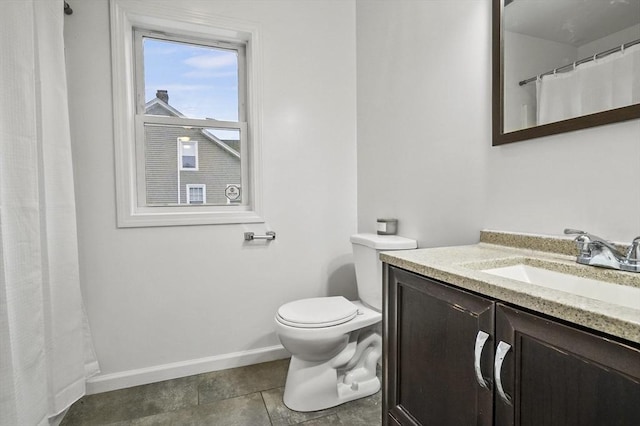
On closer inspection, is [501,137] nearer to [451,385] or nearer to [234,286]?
[451,385]

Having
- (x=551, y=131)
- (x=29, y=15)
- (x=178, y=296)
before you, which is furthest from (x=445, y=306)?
(x=29, y=15)

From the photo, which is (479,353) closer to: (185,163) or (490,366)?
(490,366)

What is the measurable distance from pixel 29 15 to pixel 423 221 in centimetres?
192

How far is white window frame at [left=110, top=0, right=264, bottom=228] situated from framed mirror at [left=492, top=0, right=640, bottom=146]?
4.54 ft

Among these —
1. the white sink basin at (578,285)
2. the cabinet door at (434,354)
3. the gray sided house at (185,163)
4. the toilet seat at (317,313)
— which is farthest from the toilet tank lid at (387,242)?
the gray sided house at (185,163)

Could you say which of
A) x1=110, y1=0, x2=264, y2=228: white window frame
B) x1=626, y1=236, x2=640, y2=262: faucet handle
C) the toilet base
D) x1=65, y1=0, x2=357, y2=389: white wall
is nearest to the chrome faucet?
x1=626, y1=236, x2=640, y2=262: faucet handle

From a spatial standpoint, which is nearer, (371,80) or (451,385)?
(451,385)

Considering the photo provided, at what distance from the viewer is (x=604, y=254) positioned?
0.89 meters

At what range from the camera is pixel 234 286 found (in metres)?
2.09

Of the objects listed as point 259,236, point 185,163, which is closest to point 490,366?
point 259,236

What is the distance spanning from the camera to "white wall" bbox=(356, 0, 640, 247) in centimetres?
100

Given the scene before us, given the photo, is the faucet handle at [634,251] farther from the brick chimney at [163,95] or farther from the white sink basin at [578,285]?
the brick chimney at [163,95]

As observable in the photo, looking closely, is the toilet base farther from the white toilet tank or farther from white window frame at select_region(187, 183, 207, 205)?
white window frame at select_region(187, 183, 207, 205)

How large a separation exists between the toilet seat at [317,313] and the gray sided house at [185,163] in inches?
34.5
